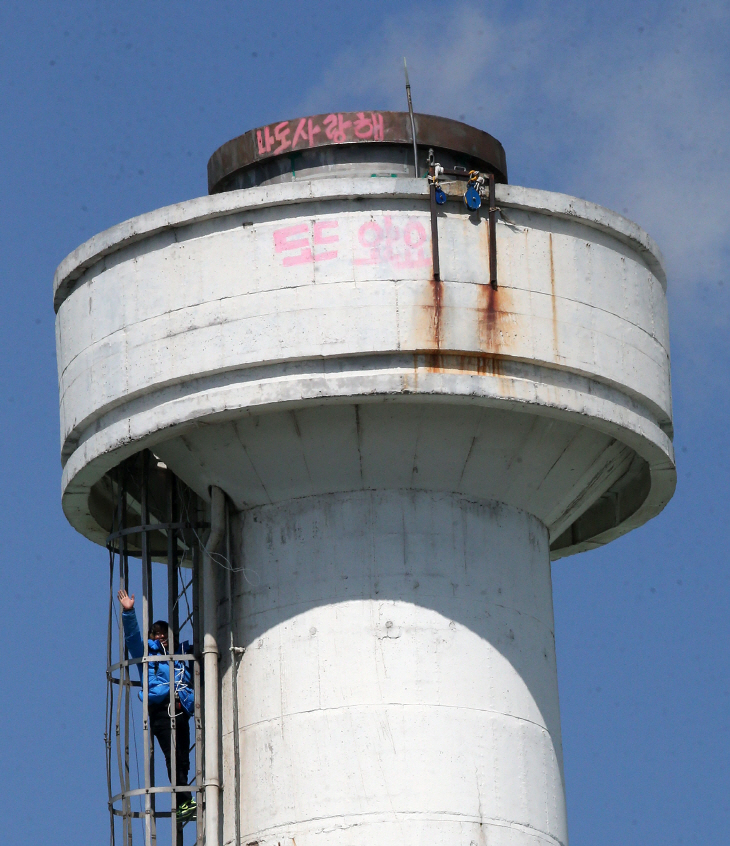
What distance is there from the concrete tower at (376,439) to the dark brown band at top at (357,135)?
0.95m

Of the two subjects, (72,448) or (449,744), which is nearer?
(449,744)

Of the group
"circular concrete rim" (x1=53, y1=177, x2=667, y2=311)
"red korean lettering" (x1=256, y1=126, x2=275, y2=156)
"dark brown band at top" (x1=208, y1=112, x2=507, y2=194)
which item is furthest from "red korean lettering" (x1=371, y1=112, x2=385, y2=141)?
"circular concrete rim" (x1=53, y1=177, x2=667, y2=311)

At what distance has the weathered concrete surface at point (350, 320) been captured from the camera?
69.5 ft

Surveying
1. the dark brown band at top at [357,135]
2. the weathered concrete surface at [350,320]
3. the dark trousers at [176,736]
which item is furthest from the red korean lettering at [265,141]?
the dark trousers at [176,736]

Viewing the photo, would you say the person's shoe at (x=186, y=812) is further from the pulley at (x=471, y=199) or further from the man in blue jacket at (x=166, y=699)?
the pulley at (x=471, y=199)

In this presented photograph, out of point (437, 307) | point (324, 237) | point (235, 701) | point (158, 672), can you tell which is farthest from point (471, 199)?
point (158, 672)

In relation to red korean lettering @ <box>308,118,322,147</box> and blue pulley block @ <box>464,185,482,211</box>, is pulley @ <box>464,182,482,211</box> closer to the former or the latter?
blue pulley block @ <box>464,185,482,211</box>

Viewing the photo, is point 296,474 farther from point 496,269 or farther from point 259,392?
point 496,269

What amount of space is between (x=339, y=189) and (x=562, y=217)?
2.54 m

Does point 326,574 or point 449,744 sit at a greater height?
point 326,574

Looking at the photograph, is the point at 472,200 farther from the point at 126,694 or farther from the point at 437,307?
the point at 126,694

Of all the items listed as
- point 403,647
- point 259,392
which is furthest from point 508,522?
point 259,392

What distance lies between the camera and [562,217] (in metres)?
22.1

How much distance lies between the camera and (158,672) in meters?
22.6
